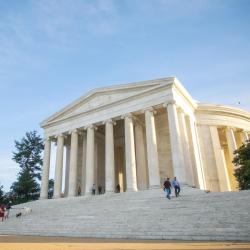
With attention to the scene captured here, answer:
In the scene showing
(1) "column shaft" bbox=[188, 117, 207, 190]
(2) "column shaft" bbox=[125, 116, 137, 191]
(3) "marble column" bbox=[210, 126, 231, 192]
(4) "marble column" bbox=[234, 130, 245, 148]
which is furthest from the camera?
(4) "marble column" bbox=[234, 130, 245, 148]

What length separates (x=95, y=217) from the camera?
20047mm

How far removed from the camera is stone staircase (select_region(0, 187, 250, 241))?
44.7 ft

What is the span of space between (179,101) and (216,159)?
12028 mm

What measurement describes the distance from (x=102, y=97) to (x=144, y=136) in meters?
8.87

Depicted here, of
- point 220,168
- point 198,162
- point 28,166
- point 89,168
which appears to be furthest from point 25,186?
point 220,168

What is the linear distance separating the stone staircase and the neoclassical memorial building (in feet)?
33.5

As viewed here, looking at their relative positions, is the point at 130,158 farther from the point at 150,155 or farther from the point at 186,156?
the point at 186,156

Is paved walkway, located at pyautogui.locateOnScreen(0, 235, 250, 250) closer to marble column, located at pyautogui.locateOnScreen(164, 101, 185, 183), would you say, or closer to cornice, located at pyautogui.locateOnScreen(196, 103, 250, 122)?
marble column, located at pyautogui.locateOnScreen(164, 101, 185, 183)

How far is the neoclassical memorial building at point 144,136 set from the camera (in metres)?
33.6

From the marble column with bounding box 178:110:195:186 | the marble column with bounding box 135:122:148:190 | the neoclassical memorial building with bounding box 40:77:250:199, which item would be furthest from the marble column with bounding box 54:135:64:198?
the marble column with bounding box 178:110:195:186

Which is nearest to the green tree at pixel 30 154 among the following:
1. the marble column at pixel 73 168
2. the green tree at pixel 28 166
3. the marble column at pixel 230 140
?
the green tree at pixel 28 166

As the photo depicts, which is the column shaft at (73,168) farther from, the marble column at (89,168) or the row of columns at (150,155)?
the marble column at (89,168)

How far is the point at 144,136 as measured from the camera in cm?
4125

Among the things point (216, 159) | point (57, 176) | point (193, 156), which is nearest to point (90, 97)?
point (57, 176)
